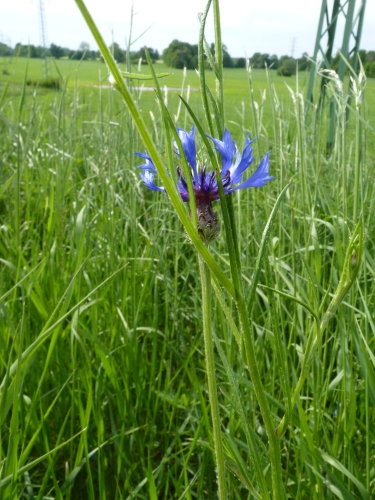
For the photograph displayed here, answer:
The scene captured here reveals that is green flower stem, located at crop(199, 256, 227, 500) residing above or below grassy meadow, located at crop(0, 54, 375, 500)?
above

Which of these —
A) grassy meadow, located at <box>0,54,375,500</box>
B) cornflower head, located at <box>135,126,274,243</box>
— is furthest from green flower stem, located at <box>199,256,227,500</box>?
grassy meadow, located at <box>0,54,375,500</box>

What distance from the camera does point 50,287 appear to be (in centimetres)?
86

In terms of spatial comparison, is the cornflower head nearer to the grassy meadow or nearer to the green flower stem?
the green flower stem

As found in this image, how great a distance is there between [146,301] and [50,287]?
17 cm

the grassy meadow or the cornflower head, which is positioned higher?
the cornflower head

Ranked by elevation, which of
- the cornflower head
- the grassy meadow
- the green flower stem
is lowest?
the grassy meadow

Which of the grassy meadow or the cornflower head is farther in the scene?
the grassy meadow

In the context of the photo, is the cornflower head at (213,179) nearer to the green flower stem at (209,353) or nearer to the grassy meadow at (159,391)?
the green flower stem at (209,353)

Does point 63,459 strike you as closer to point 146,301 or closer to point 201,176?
point 146,301

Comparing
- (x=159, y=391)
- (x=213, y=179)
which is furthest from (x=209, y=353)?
(x=159, y=391)

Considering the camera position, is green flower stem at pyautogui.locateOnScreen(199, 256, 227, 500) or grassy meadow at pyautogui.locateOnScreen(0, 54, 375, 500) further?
grassy meadow at pyautogui.locateOnScreen(0, 54, 375, 500)

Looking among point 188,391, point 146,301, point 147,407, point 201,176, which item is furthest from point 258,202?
point 201,176

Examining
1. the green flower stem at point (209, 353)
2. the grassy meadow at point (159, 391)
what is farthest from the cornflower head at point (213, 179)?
the grassy meadow at point (159, 391)

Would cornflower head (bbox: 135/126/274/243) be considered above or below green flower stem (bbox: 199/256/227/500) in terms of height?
above
